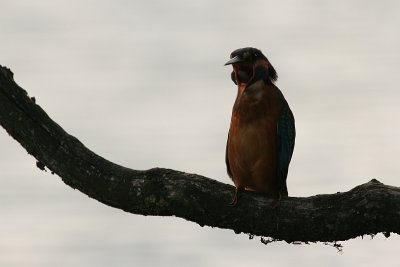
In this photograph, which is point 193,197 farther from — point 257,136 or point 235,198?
point 257,136

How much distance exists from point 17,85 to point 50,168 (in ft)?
2.55

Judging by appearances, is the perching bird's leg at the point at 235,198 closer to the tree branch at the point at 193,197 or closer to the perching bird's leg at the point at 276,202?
the tree branch at the point at 193,197

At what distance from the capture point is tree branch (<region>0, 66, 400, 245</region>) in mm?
5176

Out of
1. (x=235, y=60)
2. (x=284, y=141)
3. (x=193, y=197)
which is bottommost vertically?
(x=193, y=197)

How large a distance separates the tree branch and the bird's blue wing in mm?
675

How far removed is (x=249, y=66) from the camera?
6207mm

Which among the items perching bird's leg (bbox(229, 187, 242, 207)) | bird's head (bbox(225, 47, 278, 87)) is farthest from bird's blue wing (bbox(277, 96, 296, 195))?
perching bird's leg (bbox(229, 187, 242, 207))

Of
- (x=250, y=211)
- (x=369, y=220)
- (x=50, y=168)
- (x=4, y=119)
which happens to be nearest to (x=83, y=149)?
(x=50, y=168)

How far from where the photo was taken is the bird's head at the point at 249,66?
6.13m

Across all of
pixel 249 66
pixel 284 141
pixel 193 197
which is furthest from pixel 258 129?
pixel 193 197

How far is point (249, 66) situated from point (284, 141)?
76cm

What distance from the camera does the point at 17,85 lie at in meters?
5.71

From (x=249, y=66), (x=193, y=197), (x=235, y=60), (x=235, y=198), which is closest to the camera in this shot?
(x=193, y=197)

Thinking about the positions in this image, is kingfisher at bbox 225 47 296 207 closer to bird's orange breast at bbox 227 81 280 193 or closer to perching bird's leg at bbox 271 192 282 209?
bird's orange breast at bbox 227 81 280 193
